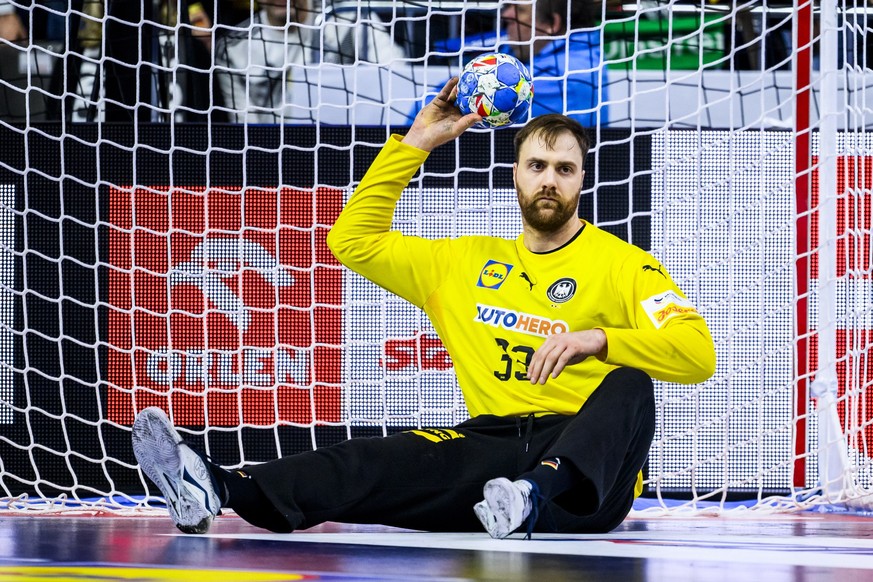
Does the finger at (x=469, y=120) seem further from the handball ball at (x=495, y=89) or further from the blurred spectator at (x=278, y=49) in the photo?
the blurred spectator at (x=278, y=49)

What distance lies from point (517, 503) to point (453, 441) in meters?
0.49

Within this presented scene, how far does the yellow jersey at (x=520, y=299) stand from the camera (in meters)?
2.70

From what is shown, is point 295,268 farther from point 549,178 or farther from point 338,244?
point 549,178

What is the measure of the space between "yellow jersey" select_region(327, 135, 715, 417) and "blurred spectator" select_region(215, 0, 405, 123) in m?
1.67

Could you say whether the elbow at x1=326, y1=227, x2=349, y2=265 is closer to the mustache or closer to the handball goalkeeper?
the handball goalkeeper

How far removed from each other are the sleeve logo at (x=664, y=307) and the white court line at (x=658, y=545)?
0.51m

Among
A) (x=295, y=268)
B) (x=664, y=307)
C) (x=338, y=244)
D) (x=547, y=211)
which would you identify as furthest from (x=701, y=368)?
(x=295, y=268)

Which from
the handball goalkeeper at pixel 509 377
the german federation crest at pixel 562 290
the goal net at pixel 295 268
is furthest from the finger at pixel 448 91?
the goal net at pixel 295 268

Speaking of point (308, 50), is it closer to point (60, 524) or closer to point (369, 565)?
point (60, 524)

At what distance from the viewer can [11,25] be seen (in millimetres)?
4715

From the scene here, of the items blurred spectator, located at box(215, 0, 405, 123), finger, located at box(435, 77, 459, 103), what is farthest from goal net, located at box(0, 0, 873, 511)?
finger, located at box(435, 77, 459, 103)

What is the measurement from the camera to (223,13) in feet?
16.1

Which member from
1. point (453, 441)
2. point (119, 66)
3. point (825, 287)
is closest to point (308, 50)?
point (119, 66)

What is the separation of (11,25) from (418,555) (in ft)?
11.4
